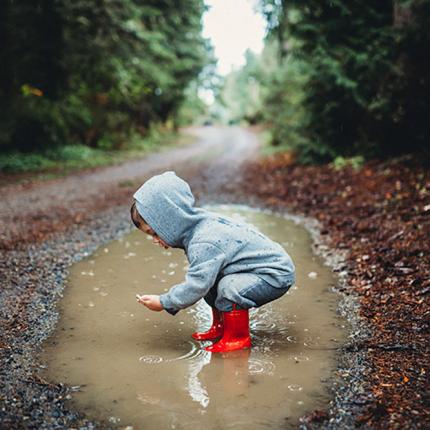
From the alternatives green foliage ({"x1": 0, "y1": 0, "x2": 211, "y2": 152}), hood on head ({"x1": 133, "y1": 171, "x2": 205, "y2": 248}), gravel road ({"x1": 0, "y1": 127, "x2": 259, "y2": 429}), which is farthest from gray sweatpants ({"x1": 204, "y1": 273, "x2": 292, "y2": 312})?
green foliage ({"x1": 0, "y1": 0, "x2": 211, "y2": 152})

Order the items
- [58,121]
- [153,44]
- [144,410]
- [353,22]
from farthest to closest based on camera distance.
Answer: [153,44] < [58,121] < [353,22] < [144,410]

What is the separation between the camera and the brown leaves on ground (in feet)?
8.46

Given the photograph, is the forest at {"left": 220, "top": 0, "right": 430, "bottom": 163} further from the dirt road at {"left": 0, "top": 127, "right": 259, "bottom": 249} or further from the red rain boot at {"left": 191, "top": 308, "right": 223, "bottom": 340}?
the red rain boot at {"left": 191, "top": 308, "right": 223, "bottom": 340}

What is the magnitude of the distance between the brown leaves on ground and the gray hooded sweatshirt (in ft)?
2.92

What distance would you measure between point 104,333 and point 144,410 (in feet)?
3.65

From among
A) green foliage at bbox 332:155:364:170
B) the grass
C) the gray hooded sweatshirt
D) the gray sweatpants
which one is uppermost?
the gray hooded sweatshirt

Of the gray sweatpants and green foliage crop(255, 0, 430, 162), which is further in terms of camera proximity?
green foliage crop(255, 0, 430, 162)

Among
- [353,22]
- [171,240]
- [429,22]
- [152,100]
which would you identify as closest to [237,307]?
[171,240]

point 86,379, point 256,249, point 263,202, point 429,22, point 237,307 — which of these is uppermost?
point 429,22

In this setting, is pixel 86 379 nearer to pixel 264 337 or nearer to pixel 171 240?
Answer: pixel 171 240

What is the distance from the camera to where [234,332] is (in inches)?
125

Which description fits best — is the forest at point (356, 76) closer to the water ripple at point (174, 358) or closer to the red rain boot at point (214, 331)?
the red rain boot at point (214, 331)

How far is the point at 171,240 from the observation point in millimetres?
3135

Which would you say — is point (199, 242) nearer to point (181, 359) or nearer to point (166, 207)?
point (166, 207)
